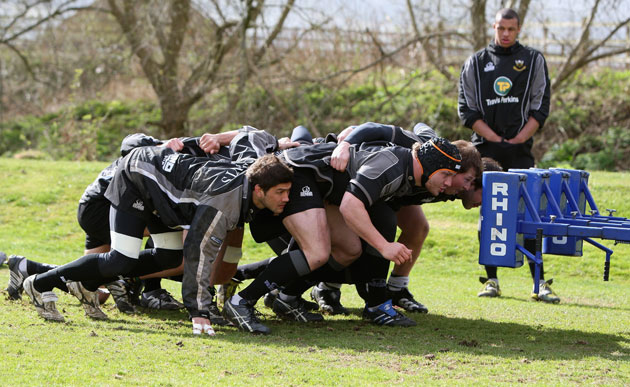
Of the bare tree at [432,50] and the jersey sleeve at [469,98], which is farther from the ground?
the bare tree at [432,50]

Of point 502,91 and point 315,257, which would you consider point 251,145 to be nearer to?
point 315,257

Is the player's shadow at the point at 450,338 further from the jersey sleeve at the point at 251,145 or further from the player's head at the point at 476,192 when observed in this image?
the jersey sleeve at the point at 251,145

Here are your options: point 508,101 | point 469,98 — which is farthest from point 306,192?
point 508,101

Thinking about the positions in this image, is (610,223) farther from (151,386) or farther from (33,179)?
(33,179)

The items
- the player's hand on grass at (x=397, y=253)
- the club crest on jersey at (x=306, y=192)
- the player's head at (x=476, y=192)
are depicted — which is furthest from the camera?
the player's head at (x=476, y=192)

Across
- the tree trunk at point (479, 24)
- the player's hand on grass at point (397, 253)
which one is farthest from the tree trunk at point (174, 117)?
the player's hand on grass at point (397, 253)

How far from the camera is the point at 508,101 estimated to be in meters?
7.91

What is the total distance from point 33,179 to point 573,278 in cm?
889

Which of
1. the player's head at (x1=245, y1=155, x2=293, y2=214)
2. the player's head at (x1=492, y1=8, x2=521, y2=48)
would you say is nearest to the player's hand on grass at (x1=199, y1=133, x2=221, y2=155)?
the player's head at (x1=245, y1=155, x2=293, y2=214)

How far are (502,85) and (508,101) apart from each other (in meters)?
0.17

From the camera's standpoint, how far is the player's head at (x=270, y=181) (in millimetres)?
5406

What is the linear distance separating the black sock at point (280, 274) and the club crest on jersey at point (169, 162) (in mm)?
1007

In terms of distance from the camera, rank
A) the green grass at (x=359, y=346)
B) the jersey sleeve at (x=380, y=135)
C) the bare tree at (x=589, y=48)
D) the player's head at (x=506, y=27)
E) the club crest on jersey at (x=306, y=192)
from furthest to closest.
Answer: the bare tree at (x=589, y=48) < the player's head at (x=506, y=27) < the jersey sleeve at (x=380, y=135) < the club crest on jersey at (x=306, y=192) < the green grass at (x=359, y=346)

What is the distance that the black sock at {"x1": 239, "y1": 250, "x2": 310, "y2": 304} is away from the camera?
571cm
